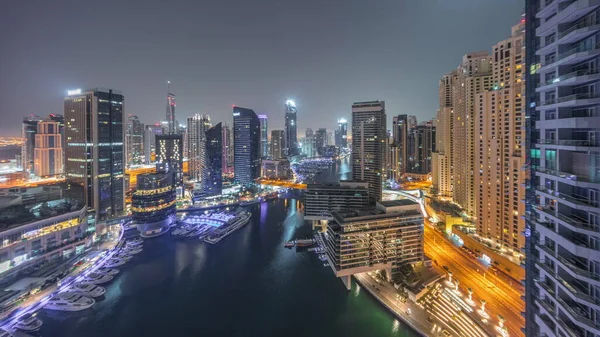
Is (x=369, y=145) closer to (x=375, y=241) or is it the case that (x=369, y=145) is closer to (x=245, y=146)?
(x=375, y=241)

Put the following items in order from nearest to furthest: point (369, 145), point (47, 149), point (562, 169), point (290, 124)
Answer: point (562, 169) < point (369, 145) < point (47, 149) < point (290, 124)

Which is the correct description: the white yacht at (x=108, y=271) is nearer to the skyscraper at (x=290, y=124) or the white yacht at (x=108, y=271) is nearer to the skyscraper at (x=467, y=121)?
the skyscraper at (x=467, y=121)

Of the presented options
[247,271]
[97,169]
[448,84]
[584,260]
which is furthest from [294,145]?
[584,260]

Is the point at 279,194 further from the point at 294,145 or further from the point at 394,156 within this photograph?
the point at 294,145

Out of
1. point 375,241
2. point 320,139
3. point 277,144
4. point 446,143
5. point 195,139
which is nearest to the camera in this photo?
point 375,241

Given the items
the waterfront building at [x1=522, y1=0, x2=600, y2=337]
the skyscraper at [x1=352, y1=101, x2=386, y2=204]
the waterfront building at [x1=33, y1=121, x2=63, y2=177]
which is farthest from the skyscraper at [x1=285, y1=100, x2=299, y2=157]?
the waterfront building at [x1=522, y1=0, x2=600, y2=337]

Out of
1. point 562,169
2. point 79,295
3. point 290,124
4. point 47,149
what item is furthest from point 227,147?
point 562,169
